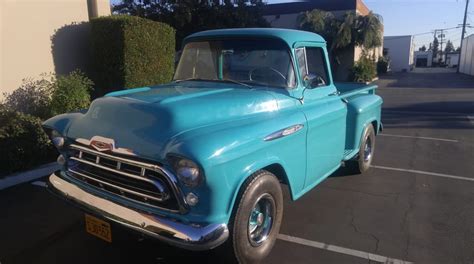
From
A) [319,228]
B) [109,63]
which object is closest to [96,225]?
[319,228]

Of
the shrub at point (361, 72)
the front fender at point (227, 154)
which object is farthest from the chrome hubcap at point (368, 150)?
the shrub at point (361, 72)

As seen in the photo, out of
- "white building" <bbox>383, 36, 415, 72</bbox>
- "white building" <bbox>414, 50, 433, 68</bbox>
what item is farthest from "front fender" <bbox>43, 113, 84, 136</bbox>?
"white building" <bbox>414, 50, 433, 68</bbox>

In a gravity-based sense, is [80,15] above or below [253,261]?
above

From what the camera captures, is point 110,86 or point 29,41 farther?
point 110,86

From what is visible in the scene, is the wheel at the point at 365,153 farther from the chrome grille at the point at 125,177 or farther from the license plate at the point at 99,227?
the license plate at the point at 99,227

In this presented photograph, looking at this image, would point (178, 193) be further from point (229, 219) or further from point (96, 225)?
point (96, 225)

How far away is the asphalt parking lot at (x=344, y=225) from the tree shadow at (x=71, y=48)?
148 inches

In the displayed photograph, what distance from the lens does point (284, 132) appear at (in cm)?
335

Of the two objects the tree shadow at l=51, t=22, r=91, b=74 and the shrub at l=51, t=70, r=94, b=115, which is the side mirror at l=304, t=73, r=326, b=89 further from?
the tree shadow at l=51, t=22, r=91, b=74

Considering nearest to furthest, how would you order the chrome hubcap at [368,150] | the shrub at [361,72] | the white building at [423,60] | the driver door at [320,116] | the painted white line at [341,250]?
the painted white line at [341,250] → the driver door at [320,116] → the chrome hubcap at [368,150] → the shrub at [361,72] → the white building at [423,60]

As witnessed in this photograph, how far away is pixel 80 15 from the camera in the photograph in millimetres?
8562

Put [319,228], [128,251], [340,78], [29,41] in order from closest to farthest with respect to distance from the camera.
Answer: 1. [128,251]
2. [319,228]
3. [29,41]
4. [340,78]

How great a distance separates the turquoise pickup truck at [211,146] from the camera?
8.76 ft

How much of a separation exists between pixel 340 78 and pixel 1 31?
23.4m
